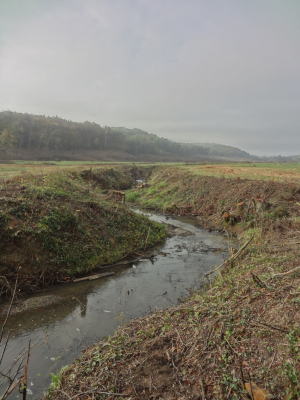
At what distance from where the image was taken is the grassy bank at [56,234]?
873cm

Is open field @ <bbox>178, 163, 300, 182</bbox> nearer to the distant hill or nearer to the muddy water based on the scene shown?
the muddy water

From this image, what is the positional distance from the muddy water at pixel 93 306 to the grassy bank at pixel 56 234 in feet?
2.94

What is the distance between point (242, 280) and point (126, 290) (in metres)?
4.31

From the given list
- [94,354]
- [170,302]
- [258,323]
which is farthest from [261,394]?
[170,302]

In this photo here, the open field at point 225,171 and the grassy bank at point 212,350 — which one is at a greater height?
the open field at point 225,171

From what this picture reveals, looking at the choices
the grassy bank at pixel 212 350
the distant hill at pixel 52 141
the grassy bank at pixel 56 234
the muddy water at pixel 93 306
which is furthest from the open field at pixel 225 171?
the distant hill at pixel 52 141

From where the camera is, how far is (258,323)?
4.53 metres

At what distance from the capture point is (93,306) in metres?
7.86

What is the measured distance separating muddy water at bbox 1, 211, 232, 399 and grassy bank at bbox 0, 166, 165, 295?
896 millimetres

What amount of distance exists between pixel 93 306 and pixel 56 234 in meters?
3.65

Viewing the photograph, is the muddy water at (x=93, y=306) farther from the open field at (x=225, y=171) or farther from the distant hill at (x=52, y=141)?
the distant hill at (x=52, y=141)

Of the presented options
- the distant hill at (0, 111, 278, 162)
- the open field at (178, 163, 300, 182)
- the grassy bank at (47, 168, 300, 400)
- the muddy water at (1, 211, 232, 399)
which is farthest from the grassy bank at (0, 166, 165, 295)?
the distant hill at (0, 111, 278, 162)

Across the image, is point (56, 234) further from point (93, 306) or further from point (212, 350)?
point (212, 350)

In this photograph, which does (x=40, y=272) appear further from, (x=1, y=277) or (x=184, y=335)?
(x=184, y=335)
